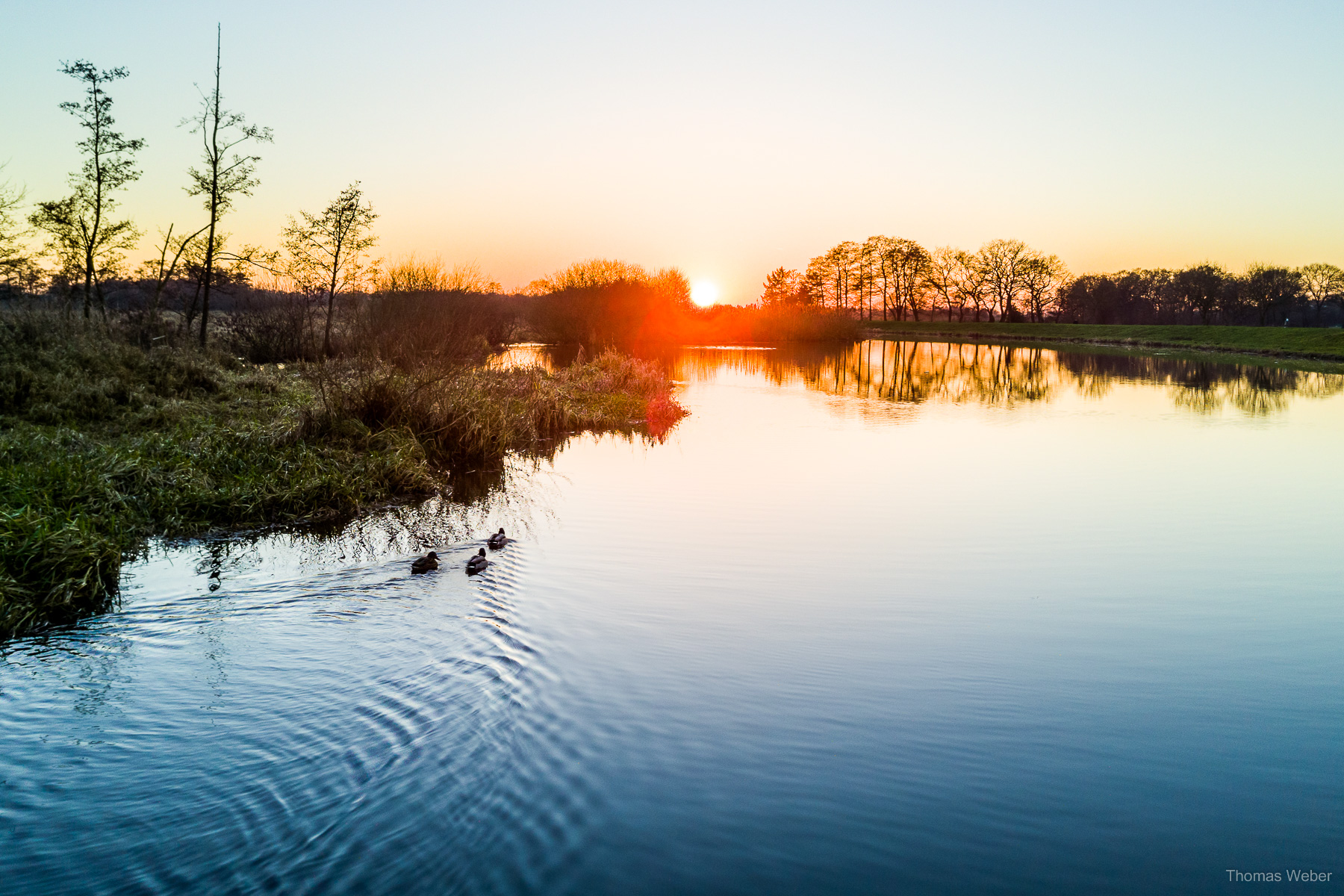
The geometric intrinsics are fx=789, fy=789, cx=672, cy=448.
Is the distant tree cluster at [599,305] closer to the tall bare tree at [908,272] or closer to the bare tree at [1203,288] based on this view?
the tall bare tree at [908,272]

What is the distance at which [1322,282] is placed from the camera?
8850 centimetres

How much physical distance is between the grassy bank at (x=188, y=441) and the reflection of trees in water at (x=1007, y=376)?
1581cm

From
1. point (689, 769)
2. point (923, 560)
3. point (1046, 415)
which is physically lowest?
point (689, 769)

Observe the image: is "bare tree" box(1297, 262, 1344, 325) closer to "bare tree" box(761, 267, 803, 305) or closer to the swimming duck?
"bare tree" box(761, 267, 803, 305)

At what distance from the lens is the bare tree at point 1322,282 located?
87375 millimetres

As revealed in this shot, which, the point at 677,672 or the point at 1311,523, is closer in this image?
the point at 677,672

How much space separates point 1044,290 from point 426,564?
328ft

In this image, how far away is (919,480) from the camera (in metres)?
14.4

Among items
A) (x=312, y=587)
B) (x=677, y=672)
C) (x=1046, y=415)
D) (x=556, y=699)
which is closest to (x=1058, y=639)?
(x=677, y=672)

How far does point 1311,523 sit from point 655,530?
31.8 ft

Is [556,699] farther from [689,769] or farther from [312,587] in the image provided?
[312,587]

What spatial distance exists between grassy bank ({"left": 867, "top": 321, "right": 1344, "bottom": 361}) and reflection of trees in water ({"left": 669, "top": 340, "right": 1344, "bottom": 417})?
26.5 feet

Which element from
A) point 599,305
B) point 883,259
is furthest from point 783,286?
point 599,305

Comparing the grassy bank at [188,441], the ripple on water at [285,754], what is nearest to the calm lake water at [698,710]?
the ripple on water at [285,754]
